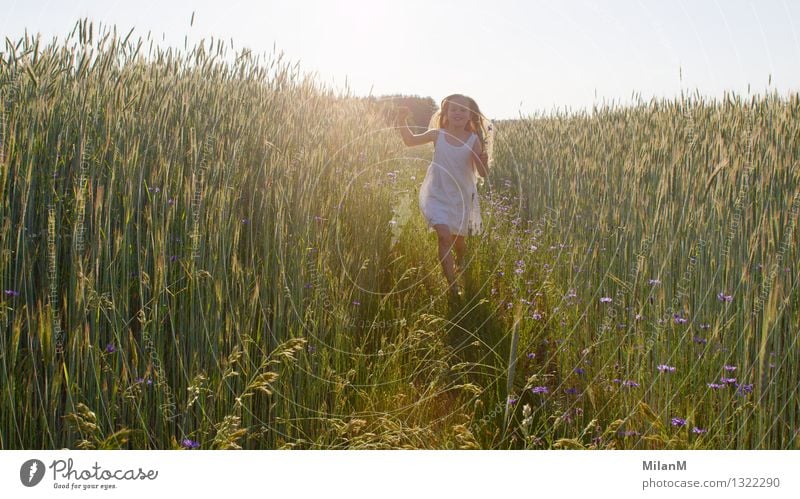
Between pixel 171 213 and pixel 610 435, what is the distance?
185 cm

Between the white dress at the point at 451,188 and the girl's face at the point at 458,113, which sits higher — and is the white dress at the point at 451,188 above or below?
below

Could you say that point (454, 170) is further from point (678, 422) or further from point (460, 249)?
point (678, 422)

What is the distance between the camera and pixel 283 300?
90.4 inches

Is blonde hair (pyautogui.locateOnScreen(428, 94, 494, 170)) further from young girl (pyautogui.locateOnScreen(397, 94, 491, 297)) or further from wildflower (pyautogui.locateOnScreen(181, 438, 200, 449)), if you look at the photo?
wildflower (pyautogui.locateOnScreen(181, 438, 200, 449))

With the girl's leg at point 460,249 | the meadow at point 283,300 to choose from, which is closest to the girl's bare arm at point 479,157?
the girl's leg at point 460,249

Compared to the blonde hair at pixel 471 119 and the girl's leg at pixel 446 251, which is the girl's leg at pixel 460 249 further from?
the blonde hair at pixel 471 119

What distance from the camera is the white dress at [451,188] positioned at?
13.7ft

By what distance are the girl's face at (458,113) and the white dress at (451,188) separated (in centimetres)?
10

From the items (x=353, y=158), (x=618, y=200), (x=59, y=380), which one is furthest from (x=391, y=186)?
(x=59, y=380)

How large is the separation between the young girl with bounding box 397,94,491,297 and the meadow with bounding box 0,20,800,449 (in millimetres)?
1057

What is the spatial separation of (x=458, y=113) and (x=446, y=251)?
3.10 ft

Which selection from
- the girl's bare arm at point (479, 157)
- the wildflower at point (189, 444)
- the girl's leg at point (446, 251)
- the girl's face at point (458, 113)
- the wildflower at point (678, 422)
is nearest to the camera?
the wildflower at point (189, 444)

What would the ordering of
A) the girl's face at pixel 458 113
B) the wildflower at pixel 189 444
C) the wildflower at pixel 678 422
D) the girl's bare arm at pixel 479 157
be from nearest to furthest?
the wildflower at pixel 189 444
the wildflower at pixel 678 422
the girl's face at pixel 458 113
the girl's bare arm at pixel 479 157

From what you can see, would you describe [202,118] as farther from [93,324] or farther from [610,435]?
[610,435]
